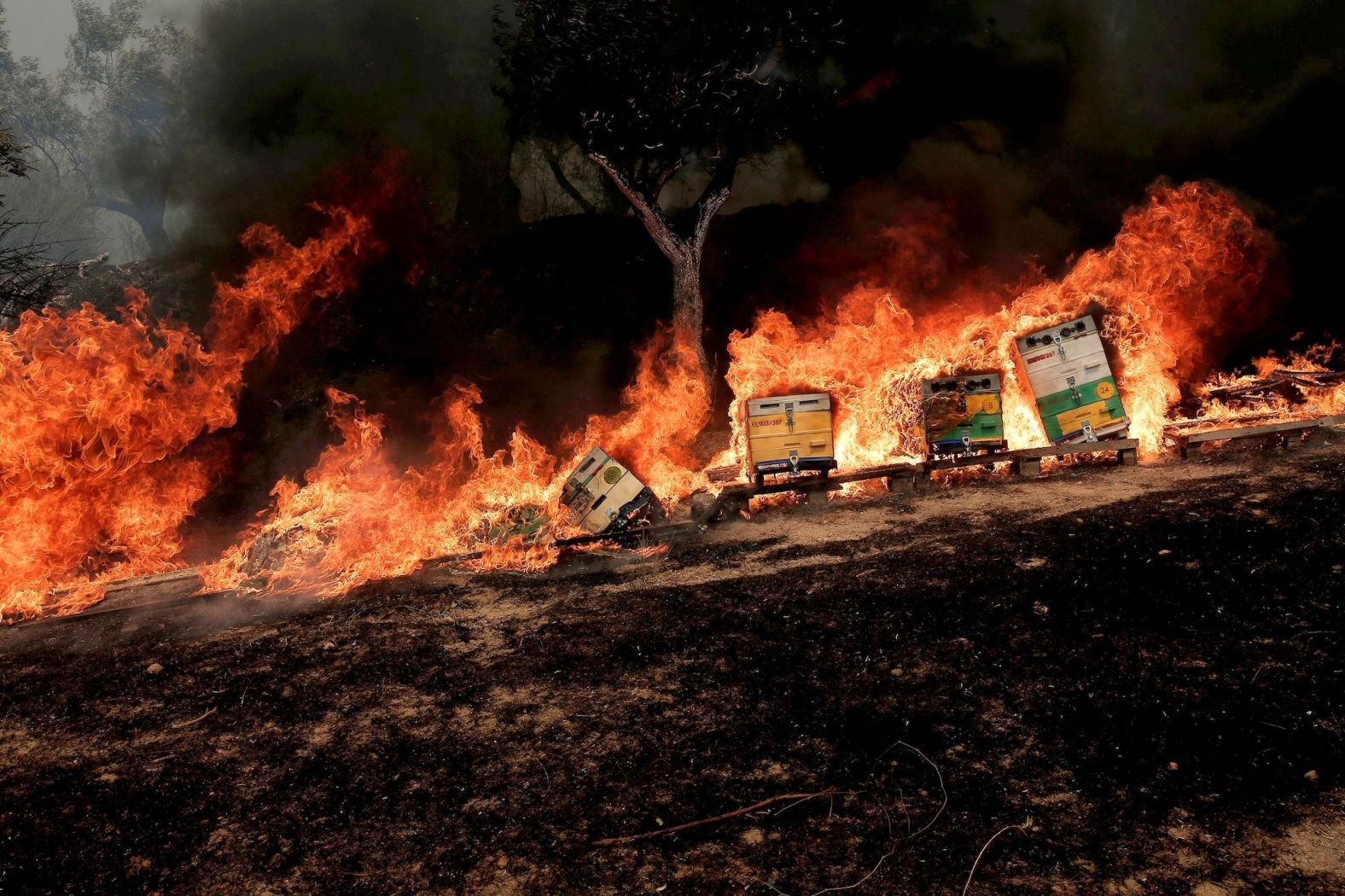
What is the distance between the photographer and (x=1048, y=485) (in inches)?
404

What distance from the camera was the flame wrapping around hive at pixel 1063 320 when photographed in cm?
1190

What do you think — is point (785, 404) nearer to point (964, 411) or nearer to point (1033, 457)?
point (964, 411)

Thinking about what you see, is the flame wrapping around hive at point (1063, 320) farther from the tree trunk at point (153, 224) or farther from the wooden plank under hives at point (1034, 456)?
the tree trunk at point (153, 224)

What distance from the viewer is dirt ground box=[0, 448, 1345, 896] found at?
4234 millimetres

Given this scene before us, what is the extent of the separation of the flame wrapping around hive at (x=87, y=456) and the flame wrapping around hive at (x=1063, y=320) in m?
8.97

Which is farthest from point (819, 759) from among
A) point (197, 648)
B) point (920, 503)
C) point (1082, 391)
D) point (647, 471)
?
point (1082, 391)

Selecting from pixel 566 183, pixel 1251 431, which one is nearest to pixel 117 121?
pixel 566 183

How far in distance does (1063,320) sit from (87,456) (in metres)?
14.9

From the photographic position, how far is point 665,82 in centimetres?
1349

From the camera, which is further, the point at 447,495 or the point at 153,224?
the point at 153,224

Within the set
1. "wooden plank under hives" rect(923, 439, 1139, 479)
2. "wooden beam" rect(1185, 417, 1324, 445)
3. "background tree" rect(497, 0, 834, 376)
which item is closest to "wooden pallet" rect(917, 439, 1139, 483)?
"wooden plank under hives" rect(923, 439, 1139, 479)

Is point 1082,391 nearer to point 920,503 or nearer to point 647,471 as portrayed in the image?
point 920,503

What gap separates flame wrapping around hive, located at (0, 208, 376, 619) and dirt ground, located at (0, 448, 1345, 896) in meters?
1.73

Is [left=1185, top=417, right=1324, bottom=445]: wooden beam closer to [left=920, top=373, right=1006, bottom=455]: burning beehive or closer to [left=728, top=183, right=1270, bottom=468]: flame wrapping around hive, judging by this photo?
[left=728, top=183, right=1270, bottom=468]: flame wrapping around hive
